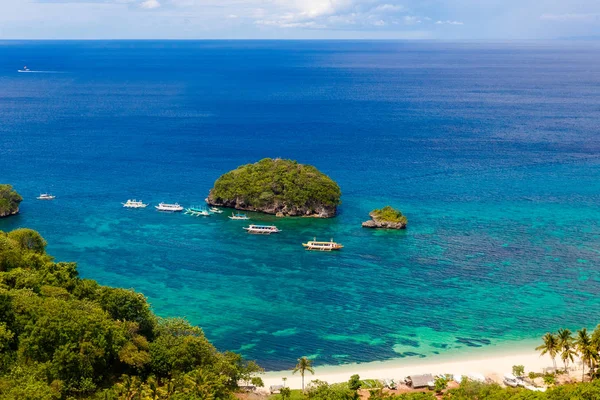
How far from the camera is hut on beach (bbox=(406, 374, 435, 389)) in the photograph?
4738 centimetres

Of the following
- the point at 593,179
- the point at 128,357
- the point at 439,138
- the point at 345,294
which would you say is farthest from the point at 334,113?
the point at 128,357

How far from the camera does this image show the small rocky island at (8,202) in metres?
86.1

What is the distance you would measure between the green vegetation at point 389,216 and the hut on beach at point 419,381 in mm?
36571

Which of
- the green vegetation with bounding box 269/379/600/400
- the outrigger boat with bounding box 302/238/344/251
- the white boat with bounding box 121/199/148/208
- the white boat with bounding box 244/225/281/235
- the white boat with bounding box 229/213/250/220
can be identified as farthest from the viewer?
the white boat with bounding box 121/199/148/208

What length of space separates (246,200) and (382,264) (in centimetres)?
2583

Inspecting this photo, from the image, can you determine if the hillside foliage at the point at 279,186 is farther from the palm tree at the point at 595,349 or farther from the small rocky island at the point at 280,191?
the palm tree at the point at 595,349

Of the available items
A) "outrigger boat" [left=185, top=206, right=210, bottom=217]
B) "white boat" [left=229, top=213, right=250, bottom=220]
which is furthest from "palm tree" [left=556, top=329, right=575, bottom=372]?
"outrigger boat" [left=185, top=206, right=210, bottom=217]

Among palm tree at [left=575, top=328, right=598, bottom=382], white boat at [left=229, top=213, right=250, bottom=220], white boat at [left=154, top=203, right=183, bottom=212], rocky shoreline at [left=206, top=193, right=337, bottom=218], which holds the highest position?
white boat at [left=154, top=203, right=183, bottom=212]

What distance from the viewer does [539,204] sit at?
93.7 m

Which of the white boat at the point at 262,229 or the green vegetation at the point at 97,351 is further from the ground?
the white boat at the point at 262,229

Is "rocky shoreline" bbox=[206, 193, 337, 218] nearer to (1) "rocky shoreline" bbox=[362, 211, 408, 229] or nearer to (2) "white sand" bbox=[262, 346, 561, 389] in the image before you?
(1) "rocky shoreline" bbox=[362, 211, 408, 229]

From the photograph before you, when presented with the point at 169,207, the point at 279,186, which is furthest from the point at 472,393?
the point at 169,207

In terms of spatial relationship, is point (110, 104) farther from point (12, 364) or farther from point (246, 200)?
point (12, 364)

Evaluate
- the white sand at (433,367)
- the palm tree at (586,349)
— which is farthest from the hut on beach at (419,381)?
the palm tree at (586,349)
